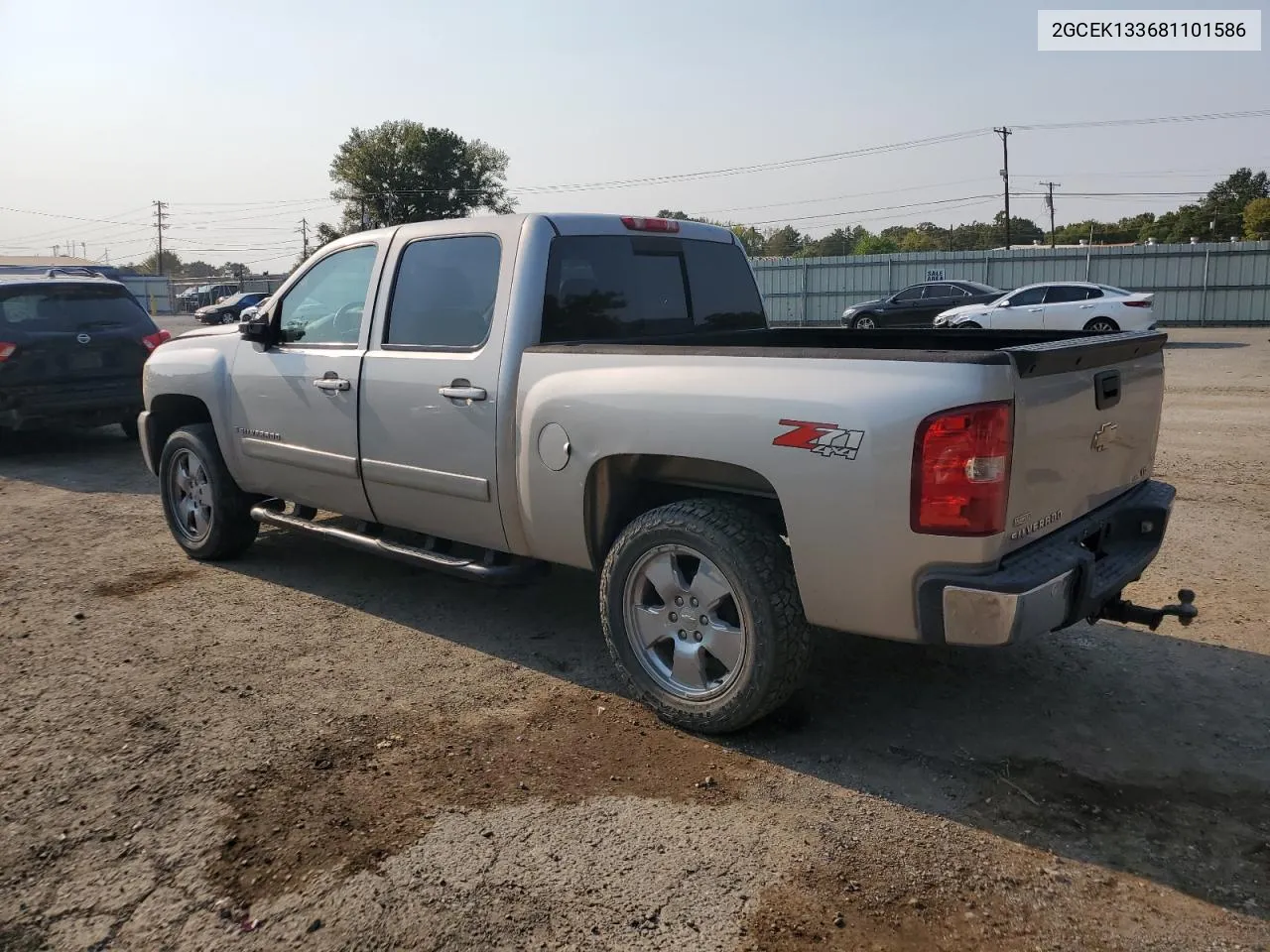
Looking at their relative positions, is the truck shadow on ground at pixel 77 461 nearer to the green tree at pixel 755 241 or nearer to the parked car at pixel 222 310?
the parked car at pixel 222 310

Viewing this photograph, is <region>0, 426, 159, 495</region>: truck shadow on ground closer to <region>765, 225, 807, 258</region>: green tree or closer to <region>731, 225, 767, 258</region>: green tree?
<region>731, 225, 767, 258</region>: green tree

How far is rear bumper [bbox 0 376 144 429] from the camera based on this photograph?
32.3 ft

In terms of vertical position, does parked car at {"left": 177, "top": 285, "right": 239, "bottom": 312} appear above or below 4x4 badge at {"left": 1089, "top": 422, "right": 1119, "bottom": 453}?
above

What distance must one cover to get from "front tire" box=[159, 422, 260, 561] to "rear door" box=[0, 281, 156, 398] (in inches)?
174

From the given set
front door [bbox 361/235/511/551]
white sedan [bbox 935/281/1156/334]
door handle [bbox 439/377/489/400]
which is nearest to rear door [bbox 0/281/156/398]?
front door [bbox 361/235/511/551]

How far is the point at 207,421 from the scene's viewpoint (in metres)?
6.43

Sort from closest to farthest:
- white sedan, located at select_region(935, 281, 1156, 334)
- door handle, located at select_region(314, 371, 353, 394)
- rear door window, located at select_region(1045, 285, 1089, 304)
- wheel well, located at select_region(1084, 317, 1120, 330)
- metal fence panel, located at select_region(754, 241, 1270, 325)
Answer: door handle, located at select_region(314, 371, 353, 394) < white sedan, located at select_region(935, 281, 1156, 334) < wheel well, located at select_region(1084, 317, 1120, 330) < rear door window, located at select_region(1045, 285, 1089, 304) < metal fence panel, located at select_region(754, 241, 1270, 325)

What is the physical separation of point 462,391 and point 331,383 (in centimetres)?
101

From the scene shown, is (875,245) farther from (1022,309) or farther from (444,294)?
(444,294)

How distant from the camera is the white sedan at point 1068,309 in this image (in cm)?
2089

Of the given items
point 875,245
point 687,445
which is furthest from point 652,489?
point 875,245

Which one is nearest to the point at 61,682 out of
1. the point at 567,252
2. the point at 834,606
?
the point at 567,252

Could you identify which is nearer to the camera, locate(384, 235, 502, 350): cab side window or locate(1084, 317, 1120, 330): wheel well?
locate(384, 235, 502, 350): cab side window

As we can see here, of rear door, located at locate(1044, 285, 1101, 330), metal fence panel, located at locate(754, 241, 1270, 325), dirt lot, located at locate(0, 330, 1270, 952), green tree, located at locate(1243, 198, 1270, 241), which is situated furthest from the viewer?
green tree, located at locate(1243, 198, 1270, 241)
